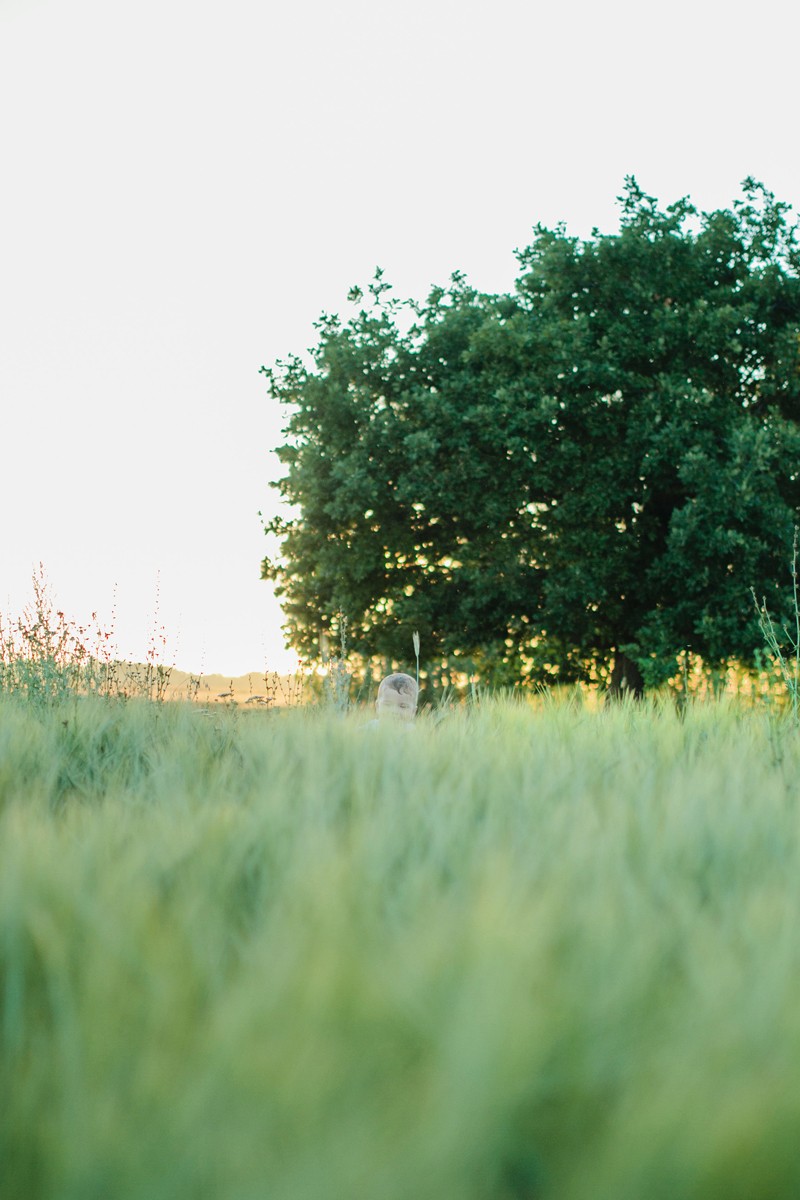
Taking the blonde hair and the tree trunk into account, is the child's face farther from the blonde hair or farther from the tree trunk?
the tree trunk

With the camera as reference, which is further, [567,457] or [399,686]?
[567,457]

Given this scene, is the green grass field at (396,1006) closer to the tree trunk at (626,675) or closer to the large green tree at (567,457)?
the large green tree at (567,457)

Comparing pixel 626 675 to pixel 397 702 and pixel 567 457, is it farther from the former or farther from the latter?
pixel 397 702

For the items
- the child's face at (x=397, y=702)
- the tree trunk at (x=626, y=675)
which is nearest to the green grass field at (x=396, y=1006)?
the child's face at (x=397, y=702)

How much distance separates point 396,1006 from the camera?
1.06 metres

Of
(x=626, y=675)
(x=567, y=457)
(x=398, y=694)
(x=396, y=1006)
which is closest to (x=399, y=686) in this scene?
(x=398, y=694)

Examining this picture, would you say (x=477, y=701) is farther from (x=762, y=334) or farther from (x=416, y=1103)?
(x=762, y=334)

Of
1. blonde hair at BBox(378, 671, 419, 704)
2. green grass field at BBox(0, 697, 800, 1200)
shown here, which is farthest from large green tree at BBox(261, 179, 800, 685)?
green grass field at BBox(0, 697, 800, 1200)

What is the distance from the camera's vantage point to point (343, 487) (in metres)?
15.8

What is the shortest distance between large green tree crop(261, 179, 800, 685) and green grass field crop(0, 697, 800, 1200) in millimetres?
13502

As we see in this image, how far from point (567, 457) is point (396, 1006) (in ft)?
48.8

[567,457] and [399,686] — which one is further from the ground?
[567,457]

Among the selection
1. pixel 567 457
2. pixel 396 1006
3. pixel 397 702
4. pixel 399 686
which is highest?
pixel 567 457

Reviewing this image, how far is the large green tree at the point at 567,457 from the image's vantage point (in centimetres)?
1514
